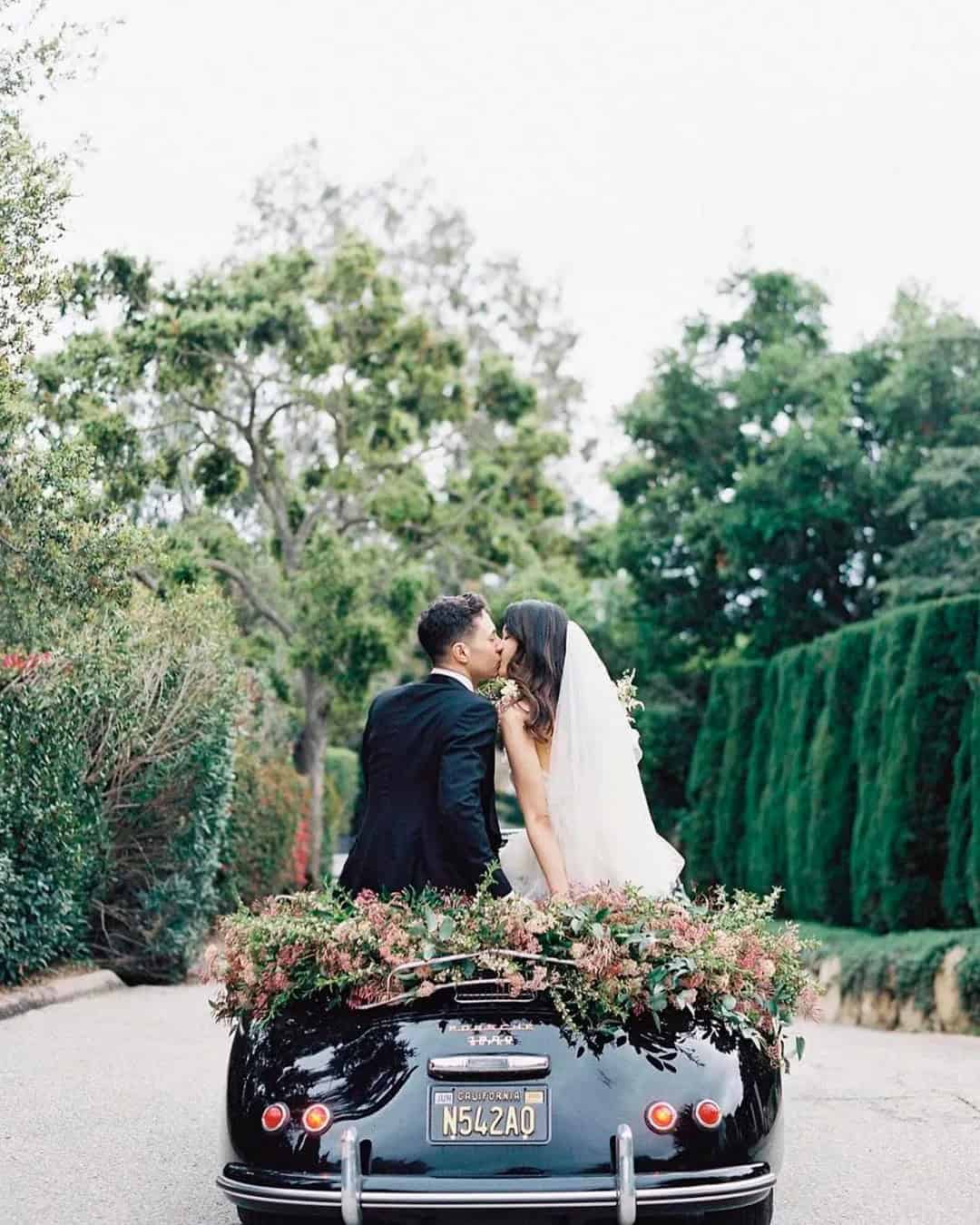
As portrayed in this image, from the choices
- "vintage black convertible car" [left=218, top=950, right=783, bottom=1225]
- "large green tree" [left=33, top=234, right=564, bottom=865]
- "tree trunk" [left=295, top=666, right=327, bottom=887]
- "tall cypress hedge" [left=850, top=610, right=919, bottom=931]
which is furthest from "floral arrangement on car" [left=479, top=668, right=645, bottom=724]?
"tree trunk" [left=295, top=666, right=327, bottom=887]

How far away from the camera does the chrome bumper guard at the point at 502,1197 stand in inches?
171

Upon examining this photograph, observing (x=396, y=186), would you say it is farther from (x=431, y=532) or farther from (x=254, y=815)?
(x=254, y=815)

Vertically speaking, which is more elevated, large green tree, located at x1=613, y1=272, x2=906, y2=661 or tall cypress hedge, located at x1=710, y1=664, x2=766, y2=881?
large green tree, located at x1=613, y1=272, x2=906, y2=661

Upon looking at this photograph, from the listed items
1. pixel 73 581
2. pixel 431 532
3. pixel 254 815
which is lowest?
pixel 254 815

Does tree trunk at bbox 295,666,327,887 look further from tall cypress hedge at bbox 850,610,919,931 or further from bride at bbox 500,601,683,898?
bride at bbox 500,601,683,898

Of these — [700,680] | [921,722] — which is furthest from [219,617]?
[700,680]

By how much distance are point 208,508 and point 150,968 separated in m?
11.4

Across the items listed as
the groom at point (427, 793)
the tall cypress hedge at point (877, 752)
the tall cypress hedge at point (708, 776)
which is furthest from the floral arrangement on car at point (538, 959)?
the tall cypress hedge at point (708, 776)

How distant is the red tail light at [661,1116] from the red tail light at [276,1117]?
99 centimetres

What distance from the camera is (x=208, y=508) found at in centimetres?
2541

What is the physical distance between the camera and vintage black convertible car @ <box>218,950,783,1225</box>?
14.4 feet

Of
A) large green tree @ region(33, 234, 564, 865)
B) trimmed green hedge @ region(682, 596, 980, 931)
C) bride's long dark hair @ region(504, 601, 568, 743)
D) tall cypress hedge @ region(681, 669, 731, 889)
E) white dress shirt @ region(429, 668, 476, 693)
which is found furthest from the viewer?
tall cypress hedge @ region(681, 669, 731, 889)

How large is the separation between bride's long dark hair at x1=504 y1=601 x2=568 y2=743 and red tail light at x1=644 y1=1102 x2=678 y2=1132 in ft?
6.07

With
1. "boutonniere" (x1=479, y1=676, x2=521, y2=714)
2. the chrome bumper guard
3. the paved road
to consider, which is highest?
"boutonniere" (x1=479, y1=676, x2=521, y2=714)
